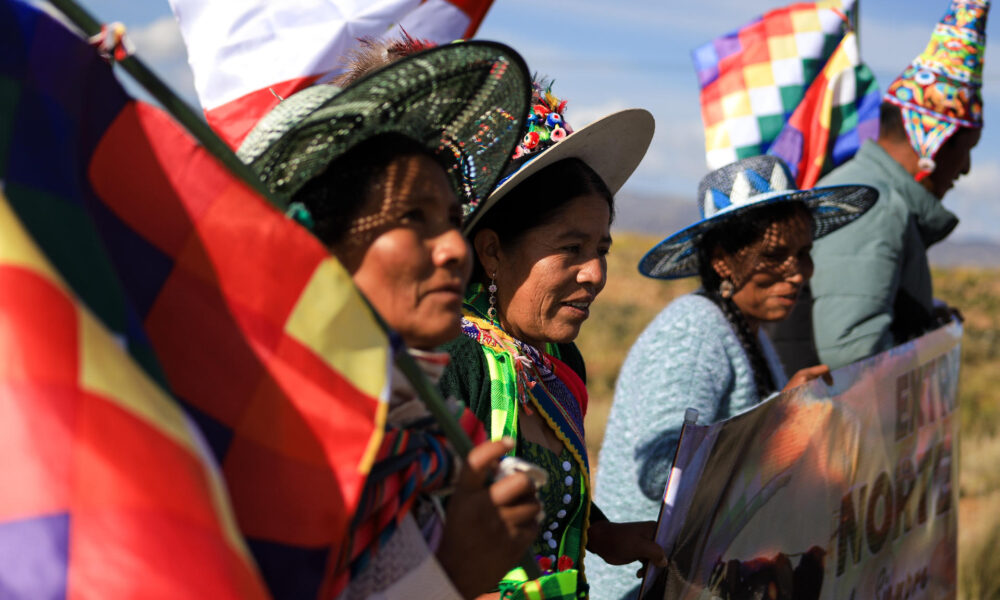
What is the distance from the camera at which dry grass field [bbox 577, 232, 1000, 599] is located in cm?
582

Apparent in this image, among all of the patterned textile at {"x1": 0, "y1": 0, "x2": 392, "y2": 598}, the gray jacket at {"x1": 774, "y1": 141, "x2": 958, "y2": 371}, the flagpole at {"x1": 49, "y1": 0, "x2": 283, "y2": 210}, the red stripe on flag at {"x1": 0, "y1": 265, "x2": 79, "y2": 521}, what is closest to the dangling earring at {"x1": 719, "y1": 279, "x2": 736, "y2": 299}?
the gray jacket at {"x1": 774, "y1": 141, "x2": 958, "y2": 371}

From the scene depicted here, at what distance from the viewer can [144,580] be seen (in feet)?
3.31

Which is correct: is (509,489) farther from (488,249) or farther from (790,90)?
(790,90)

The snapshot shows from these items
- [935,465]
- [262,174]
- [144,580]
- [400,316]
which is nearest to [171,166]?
[262,174]

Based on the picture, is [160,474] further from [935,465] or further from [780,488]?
[935,465]

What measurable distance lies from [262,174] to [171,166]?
8.1 inches

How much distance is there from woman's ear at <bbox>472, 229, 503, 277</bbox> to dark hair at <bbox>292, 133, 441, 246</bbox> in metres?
0.91

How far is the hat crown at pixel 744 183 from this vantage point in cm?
365

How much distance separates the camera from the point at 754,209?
367 centimetres

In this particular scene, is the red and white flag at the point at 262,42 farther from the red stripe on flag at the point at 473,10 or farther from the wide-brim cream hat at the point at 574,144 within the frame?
the wide-brim cream hat at the point at 574,144

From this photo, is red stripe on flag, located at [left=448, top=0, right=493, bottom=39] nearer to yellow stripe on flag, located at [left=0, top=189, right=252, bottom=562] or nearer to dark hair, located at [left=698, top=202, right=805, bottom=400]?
dark hair, located at [left=698, top=202, right=805, bottom=400]

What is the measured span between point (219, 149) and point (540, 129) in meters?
1.22

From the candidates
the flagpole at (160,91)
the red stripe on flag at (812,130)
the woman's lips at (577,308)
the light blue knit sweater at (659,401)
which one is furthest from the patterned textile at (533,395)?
the red stripe on flag at (812,130)


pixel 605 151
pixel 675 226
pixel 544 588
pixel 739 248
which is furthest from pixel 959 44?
pixel 675 226
